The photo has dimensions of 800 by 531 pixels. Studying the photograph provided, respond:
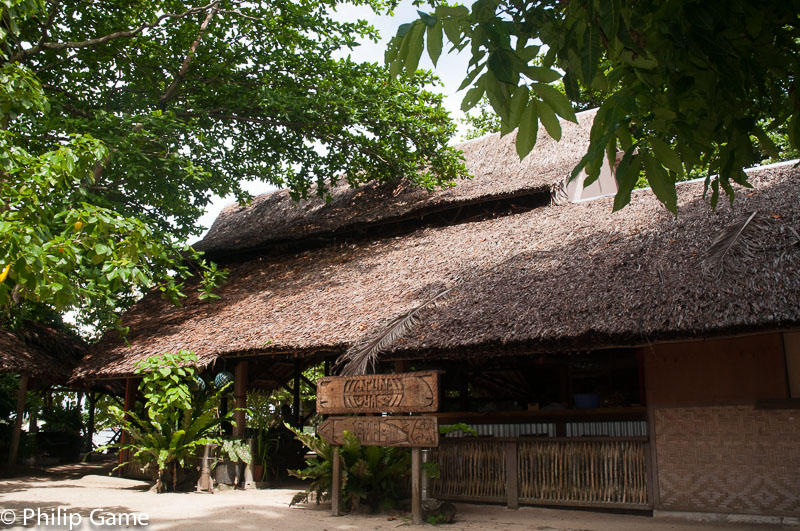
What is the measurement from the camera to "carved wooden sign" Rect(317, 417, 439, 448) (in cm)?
585

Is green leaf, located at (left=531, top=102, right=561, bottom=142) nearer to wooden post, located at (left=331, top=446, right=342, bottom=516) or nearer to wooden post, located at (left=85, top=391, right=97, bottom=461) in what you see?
wooden post, located at (left=331, top=446, right=342, bottom=516)

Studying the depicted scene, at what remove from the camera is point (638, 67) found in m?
2.39

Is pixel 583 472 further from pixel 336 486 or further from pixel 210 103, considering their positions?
pixel 210 103

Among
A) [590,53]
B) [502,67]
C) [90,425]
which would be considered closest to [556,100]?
[502,67]

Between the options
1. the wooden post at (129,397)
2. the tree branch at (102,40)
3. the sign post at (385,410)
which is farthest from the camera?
the wooden post at (129,397)

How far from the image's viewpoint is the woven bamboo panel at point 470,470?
23.0ft

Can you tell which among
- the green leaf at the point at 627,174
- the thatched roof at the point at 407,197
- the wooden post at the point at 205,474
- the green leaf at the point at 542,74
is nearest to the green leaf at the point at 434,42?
the green leaf at the point at 542,74

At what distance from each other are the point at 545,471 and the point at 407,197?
6340mm

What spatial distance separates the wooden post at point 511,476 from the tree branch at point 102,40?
8283mm

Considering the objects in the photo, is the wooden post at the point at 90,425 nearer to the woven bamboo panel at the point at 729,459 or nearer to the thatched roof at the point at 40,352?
the thatched roof at the point at 40,352

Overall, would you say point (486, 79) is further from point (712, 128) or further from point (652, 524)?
point (652, 524)

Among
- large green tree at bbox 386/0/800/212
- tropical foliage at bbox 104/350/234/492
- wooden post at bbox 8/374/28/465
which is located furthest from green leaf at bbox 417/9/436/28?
wooden post at bbox 8/374/28/465

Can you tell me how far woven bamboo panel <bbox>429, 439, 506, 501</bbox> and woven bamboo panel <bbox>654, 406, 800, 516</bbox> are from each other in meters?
1.67

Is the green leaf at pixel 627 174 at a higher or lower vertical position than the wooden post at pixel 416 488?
higher
